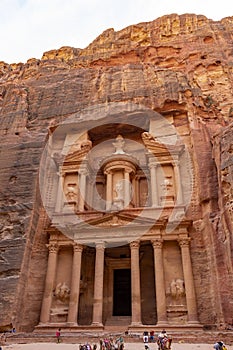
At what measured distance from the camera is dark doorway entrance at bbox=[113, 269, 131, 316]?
19.1 m

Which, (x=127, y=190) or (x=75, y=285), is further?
(x=127, y=190)

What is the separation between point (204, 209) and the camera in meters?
18.5

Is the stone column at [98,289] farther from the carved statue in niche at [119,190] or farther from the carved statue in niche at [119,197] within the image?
the carved statue in niche at [119,190]

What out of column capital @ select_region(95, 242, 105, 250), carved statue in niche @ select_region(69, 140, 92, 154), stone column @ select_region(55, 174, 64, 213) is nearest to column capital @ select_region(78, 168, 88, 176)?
stone column @ select_region(55, 174, 64, 213)

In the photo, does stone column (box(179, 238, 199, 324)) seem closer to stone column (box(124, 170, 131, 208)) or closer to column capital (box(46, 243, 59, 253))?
stone column (box(124, 170, 131, 208))

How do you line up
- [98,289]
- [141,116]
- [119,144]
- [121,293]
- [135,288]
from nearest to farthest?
[135,288] < [98,289] < [121,293] < [141,116] < [119,144]

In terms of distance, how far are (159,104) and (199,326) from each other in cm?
1425

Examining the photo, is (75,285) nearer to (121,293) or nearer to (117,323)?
(117,323)

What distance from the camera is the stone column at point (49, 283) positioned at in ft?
55.0

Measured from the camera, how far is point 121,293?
19766mm

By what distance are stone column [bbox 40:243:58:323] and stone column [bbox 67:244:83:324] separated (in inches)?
44.6

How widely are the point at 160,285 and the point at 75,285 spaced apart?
4393 mm

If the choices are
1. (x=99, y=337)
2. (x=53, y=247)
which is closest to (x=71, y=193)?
(x=53, y=247)

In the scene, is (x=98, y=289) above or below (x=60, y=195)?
below
